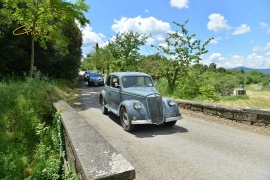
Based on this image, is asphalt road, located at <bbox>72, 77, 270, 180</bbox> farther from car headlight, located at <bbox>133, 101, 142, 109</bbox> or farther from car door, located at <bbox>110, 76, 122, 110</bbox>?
car door, located at <bbox>110, 76, 122, 110</bbox>

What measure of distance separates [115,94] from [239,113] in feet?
15.2

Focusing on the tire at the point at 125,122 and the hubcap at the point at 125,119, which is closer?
the tire at the point at 125,122

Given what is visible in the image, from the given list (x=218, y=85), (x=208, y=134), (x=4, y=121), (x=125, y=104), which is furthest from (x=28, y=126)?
(x=218, y=85)

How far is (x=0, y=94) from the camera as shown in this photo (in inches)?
282

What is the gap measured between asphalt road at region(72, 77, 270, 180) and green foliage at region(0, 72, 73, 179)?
1.52 meters

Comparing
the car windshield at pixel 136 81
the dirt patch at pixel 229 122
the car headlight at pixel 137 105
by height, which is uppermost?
the car windshield at pixel 136 81

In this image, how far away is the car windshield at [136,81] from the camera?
23.4 feet

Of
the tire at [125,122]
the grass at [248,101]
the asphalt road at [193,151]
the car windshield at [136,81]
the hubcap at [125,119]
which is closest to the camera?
the asphalt road at [193,151]

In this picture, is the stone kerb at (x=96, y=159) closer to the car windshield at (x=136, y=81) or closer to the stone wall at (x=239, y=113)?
the car windshield at (x=136, y=81)

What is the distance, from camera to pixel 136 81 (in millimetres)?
7254

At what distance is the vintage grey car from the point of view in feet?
19.0

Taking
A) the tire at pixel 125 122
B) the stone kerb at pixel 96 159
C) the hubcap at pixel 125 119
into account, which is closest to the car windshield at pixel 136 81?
the tire at pixel 125 122

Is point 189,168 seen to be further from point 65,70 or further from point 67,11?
point 65,70

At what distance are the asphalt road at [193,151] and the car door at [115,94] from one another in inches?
37.9
